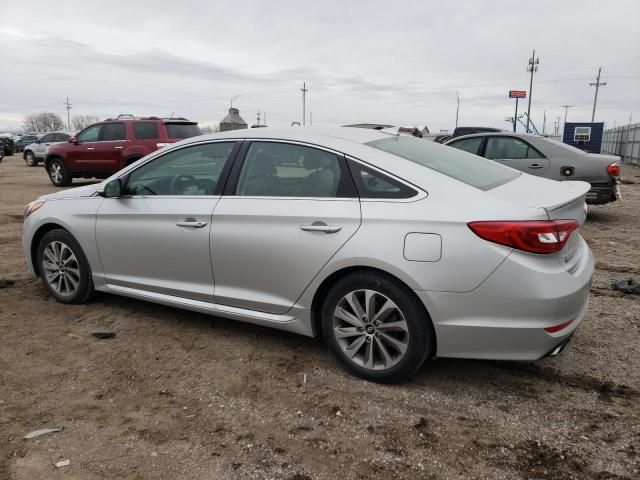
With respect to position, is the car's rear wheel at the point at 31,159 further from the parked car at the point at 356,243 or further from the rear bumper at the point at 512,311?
the rear bumper at the point at 512,311

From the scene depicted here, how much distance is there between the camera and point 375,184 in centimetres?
325

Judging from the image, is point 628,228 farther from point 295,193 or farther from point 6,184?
point 6,184

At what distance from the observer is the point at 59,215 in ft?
15.2

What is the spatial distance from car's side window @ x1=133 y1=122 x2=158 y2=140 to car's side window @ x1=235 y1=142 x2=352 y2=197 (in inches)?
408

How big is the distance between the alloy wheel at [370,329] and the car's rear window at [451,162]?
0.88 meters

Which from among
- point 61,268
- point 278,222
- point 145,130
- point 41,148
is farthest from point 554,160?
point 41,148

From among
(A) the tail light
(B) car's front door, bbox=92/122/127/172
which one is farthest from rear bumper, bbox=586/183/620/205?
(B) car's front door, bbox=92/122/127/172

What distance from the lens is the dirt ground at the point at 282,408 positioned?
2.56 metres

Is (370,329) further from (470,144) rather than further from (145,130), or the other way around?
(145,130)

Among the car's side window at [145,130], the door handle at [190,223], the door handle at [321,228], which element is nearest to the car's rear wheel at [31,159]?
the car's side window at [145,130]

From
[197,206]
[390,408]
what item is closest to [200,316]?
[197,206]

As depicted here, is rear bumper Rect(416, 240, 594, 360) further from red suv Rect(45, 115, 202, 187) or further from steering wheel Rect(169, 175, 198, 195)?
red suv Rect(45, 115, 202, 187)

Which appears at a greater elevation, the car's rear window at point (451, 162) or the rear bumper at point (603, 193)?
the car's rear window at point (451, 162)

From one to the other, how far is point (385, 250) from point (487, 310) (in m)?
0.64
